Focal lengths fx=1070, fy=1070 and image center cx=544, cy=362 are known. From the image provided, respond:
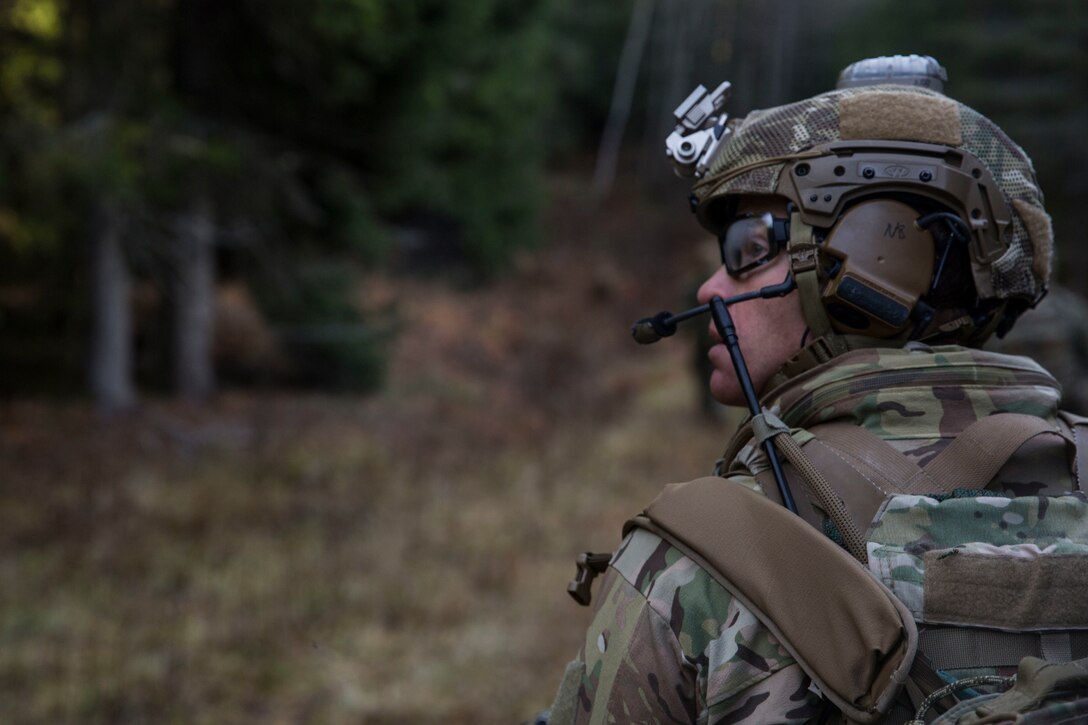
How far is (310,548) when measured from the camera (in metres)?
8.20

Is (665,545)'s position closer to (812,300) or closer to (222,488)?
(812,300)

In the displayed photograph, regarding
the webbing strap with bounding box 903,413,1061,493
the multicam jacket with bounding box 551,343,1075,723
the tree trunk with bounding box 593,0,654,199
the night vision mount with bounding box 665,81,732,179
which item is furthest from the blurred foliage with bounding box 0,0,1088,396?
the tree trunk with bounding box 593,0,654,199

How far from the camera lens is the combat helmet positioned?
80.7 inches

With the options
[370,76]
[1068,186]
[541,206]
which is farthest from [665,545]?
[541,206]

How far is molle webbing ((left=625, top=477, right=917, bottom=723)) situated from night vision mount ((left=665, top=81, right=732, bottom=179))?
0.77 metres

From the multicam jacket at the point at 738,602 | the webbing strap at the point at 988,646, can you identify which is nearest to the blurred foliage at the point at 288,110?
the multicam jacket at the point at 738,602

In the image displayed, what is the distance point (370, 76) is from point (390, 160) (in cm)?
109

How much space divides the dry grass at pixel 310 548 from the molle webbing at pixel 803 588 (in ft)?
15.4

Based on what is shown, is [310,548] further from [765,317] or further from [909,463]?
[909,463]

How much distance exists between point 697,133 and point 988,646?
1193 mm

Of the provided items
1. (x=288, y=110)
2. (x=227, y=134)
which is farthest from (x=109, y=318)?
(x=288, y=110)

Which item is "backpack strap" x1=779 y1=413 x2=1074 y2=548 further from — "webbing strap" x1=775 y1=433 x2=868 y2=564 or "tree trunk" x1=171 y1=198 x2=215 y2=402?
"tree trunk" x1=171 y1=198 x2=215 y2=402

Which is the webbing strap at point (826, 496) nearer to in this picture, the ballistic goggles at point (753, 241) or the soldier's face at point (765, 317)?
the soldier's face at point (765, 317)

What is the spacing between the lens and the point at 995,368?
199cm
